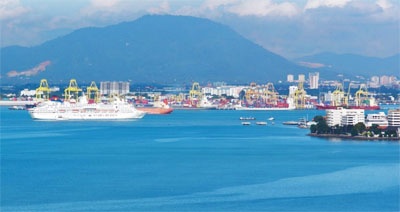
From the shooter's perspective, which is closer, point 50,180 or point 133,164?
point 50,180

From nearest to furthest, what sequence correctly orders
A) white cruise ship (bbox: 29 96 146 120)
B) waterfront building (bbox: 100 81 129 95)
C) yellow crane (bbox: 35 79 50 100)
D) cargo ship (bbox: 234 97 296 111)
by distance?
white cruise ship (bbox: 29 96 146 120)
yellow crane (bbox: 35 79 50 100)
cargo ship (bbox: 234 97 296 111)
waterfront building (bbox: 100 81 129 95)

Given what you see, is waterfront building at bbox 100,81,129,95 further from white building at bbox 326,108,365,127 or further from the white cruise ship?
white building at bbox 326,108,365,127

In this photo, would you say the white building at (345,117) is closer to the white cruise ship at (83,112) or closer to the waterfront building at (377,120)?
the waterfront building at (377,120)

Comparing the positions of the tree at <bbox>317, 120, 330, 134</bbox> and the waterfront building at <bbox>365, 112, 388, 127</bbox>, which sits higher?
the waterfront building at <bbox>365, 112, 388, 127</bbox>

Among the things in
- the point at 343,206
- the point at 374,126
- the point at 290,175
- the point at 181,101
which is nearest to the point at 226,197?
the point at 343,206

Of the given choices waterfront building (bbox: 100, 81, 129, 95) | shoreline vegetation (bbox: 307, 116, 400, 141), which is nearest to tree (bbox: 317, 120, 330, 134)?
shoreline vegetation (bbox: 307, 116, 400, 141)

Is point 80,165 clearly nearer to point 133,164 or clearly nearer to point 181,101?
point 133,164

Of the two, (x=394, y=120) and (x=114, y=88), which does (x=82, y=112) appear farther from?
(x=114, y=88)
